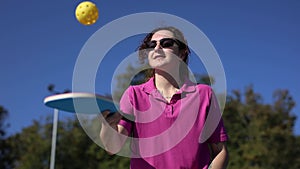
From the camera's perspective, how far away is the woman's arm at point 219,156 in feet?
8.22

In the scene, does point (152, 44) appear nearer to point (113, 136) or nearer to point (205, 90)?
point (205, 90)

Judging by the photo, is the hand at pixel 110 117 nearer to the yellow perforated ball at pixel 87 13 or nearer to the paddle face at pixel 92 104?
the paddle face at pixel 92 104

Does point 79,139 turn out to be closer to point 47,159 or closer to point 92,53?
point 47,159

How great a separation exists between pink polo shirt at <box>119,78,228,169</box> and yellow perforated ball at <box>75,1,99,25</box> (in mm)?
1368

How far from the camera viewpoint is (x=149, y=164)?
247 cm

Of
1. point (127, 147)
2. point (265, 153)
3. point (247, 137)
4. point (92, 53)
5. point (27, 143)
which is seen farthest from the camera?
point (27, 143)

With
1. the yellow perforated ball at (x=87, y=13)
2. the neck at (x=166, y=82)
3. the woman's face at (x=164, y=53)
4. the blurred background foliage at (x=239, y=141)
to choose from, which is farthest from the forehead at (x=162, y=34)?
the blurred background foliage at (x=239, y=141)

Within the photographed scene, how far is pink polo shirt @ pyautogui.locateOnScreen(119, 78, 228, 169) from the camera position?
246 cm

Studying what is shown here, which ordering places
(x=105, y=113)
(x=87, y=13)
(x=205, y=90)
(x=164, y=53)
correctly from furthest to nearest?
(x=87, y=13) → (x=164, y=53) → (x=205, y=90) → (x=105, y=113)

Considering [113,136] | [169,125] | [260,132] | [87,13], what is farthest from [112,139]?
[260,132]

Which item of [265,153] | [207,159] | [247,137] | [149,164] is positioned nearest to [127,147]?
[149,164]

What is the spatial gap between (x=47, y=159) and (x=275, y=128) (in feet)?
43.6

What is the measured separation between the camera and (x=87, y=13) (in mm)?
3805

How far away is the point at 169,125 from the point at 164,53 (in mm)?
476
